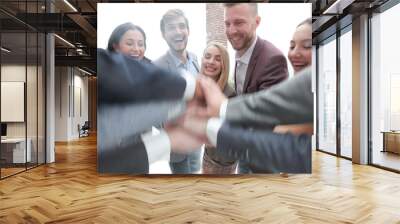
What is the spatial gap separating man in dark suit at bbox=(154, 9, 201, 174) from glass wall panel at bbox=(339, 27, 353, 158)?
442cm

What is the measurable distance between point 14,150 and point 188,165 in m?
3.22

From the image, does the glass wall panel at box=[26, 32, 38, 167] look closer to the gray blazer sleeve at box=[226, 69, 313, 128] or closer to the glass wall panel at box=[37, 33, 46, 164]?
the glass wall panel at box=[37, 33, 46, 164]

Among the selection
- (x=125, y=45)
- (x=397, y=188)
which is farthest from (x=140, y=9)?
(x=397, y=188)

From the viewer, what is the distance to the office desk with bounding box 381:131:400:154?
7.20 m

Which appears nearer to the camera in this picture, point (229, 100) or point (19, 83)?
point (229, 100)

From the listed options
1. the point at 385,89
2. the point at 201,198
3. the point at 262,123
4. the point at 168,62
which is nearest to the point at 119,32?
the point at 168,62

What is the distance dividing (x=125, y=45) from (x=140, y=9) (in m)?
0.61

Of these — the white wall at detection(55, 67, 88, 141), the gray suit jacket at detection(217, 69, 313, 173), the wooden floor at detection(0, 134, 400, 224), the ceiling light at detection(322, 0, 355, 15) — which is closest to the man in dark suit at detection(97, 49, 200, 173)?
the wooden floor at detection(0, 134, 400, 224)

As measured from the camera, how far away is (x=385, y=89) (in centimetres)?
759

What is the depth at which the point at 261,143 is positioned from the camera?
6.05 m

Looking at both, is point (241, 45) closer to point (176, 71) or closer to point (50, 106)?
point (176, 71)

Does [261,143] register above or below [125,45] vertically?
below

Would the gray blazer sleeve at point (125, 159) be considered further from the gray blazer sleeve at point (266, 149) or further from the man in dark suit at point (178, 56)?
the gray blazer sleeve at point (266, 149)

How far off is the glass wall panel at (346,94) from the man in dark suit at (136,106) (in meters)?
4.57
